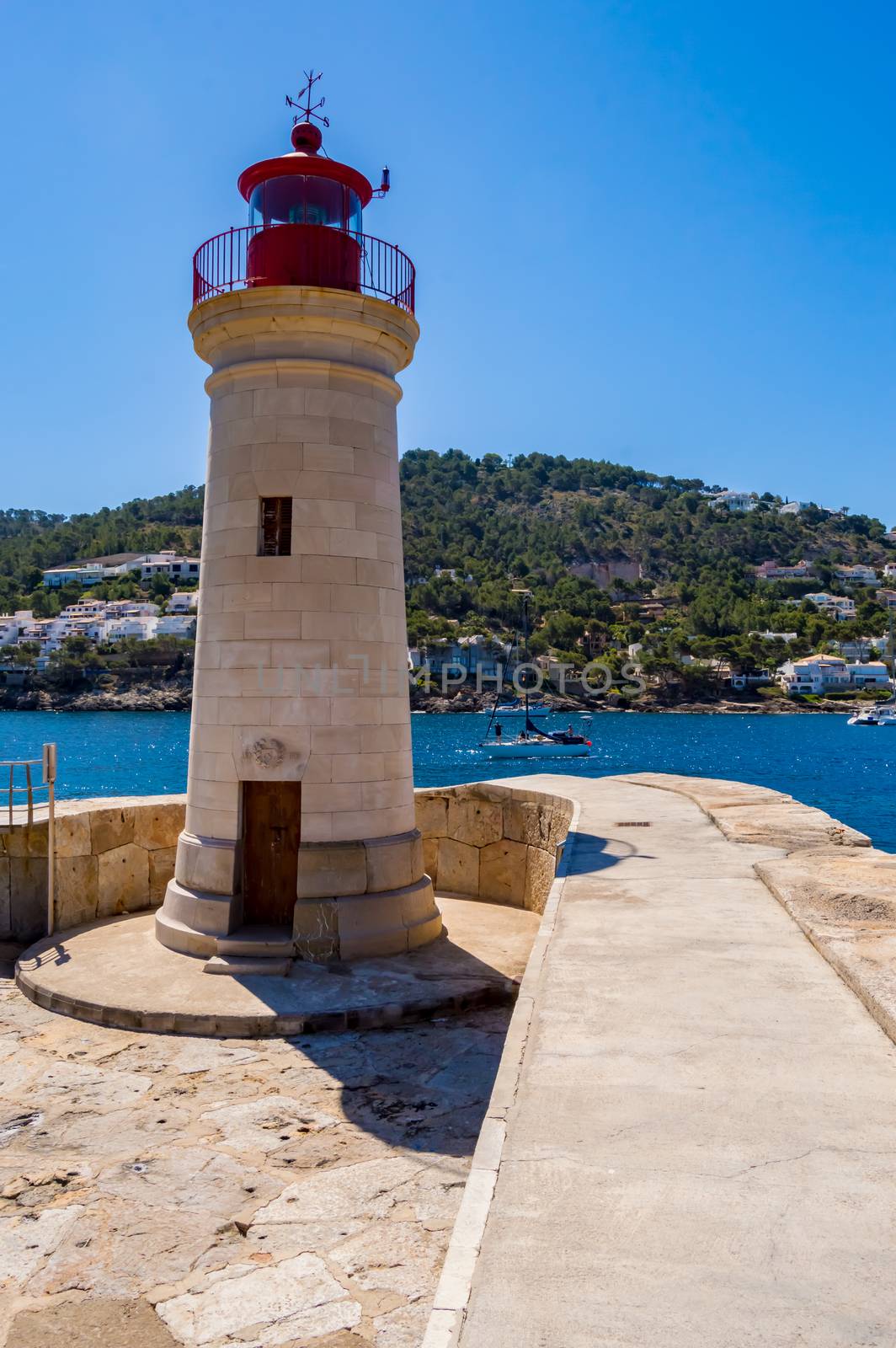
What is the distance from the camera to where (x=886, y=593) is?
17025 cm

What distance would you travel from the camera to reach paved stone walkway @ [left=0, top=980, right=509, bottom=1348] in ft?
12.4

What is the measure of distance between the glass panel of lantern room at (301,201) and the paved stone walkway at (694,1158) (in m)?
6.72

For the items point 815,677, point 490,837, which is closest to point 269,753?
point 490,837

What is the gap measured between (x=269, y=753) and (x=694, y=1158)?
5.75 meters

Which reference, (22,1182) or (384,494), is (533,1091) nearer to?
(22,1182)

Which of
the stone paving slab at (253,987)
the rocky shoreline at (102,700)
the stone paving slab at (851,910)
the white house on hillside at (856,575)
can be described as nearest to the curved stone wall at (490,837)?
the stone paving slab at (253,987)

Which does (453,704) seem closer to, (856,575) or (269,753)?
(856,575)

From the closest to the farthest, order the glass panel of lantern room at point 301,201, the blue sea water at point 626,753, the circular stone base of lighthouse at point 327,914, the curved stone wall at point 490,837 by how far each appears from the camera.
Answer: the circular stone base of lighthouse at point 327,914, the glass panel of lantern room at point 301,201, the curved stone wall at point 490,837, the blue sea water at point 626,753

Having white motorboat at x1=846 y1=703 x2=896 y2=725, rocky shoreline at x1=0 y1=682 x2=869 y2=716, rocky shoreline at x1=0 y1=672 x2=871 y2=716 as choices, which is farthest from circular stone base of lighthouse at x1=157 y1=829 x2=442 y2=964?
white motorboat at x1=846 y1=703 x2=896 y2=725

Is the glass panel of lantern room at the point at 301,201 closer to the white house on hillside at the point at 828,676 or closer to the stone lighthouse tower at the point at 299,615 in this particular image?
the stone lighthouse tower at the point at 299,615

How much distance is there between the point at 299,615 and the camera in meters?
8.50

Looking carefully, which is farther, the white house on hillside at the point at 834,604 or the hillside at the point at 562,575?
the white house on hillside at the point at 834,604

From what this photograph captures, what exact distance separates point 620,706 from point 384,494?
384 feet

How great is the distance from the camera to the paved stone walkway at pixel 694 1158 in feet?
8.27
